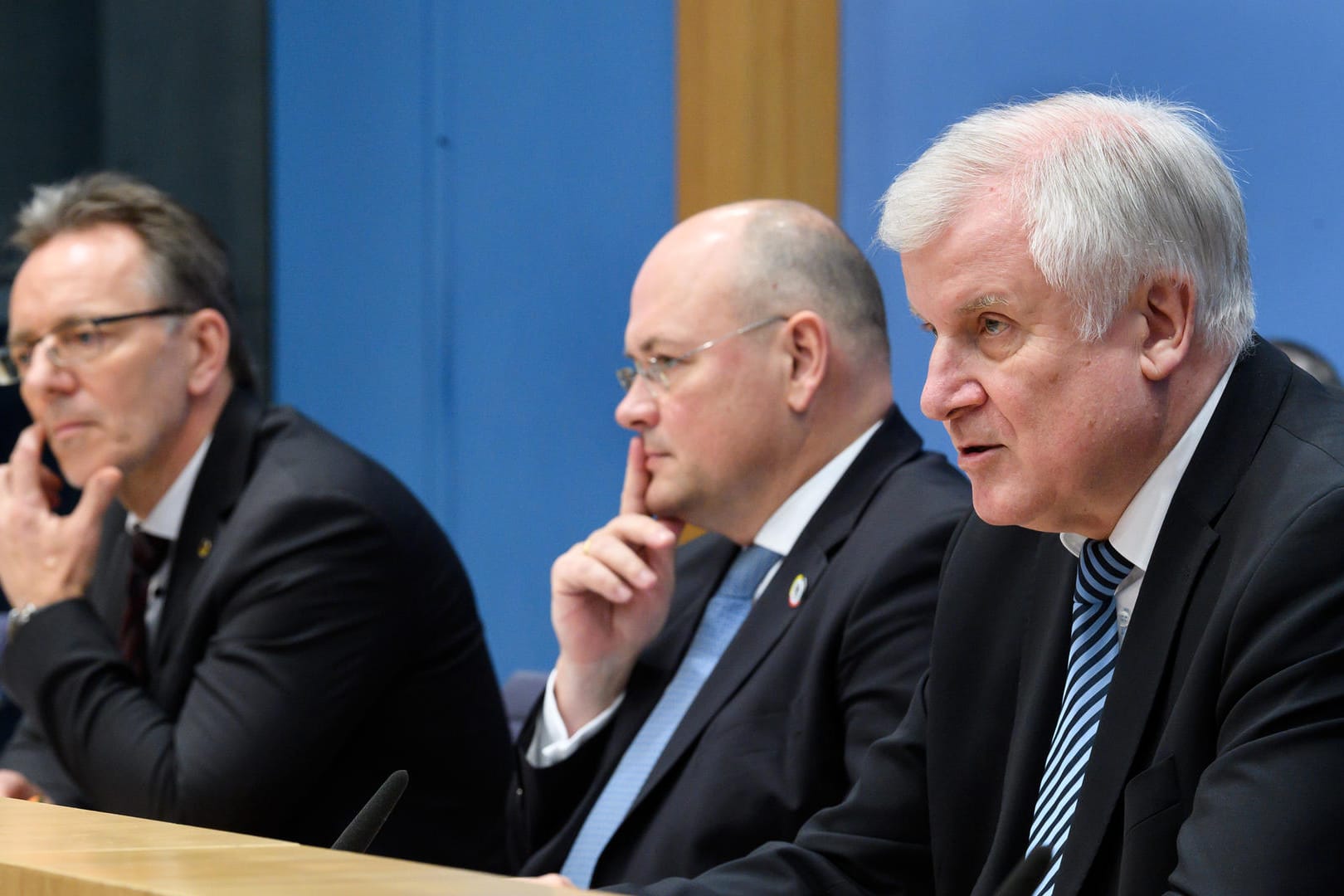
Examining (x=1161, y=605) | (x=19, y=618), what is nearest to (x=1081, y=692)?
(x=1161, y=605)

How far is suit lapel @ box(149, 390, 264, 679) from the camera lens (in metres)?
2.34

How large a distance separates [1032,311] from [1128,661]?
0.29 metres

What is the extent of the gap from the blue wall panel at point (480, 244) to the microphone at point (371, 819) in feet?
7.96

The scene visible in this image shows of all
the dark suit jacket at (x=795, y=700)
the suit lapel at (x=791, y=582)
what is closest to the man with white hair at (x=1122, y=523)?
the dark suit jacket at (x=795, y=700)

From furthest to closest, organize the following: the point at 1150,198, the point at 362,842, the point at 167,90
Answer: the point at 167,90 < the point at 1150,198 < the point at 362,842

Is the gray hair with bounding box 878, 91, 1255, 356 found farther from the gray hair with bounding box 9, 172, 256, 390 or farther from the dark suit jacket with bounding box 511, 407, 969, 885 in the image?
the gray hair with bounding box 9, 172, 256, 390

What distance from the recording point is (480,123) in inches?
147

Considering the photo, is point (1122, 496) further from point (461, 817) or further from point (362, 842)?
point (461, 817)

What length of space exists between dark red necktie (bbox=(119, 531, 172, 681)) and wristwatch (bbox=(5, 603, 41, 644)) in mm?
138

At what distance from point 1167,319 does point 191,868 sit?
89 cm

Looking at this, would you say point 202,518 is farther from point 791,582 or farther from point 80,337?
point 791,582

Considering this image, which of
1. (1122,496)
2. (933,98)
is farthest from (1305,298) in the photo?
(1122,496)

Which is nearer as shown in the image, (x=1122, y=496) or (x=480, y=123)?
(x=1122, y=496)

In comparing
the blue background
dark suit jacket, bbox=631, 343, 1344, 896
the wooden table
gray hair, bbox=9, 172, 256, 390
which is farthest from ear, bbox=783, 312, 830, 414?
the wooden table
